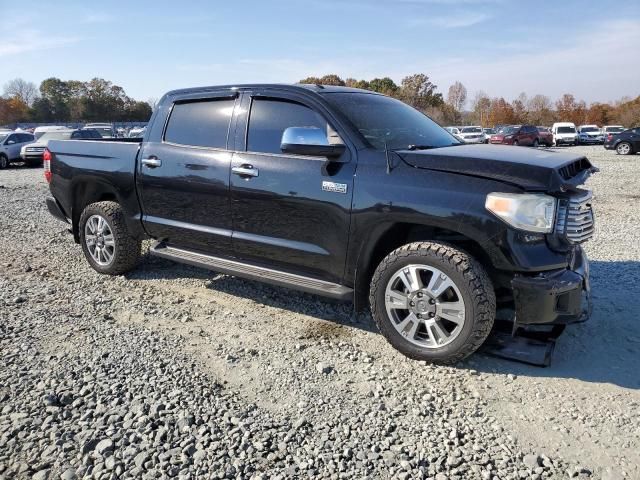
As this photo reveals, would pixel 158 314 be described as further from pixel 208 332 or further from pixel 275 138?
pixel 275 138

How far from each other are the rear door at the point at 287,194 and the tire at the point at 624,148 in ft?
89.4

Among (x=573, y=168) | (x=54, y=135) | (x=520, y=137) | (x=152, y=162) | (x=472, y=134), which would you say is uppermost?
(x=472, y=134)

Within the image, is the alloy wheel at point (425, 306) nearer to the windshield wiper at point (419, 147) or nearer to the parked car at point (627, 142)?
the windshield wiper at point (419, 147)

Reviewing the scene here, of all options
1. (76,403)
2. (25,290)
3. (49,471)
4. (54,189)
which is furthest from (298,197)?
(54,189)

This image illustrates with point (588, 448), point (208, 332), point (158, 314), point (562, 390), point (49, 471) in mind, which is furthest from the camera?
point (158, 314)

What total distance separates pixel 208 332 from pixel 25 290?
7.32 ft

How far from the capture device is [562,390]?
3.17 m

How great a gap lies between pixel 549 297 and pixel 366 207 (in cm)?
132

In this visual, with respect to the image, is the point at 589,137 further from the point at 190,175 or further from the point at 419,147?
the point at 190,175

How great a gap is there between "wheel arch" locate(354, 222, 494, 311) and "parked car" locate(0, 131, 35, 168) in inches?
877

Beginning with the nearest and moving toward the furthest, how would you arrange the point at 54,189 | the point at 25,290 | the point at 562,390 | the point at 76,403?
the point at 76,403, the point at 562,390, the point at 25,290, the point at 54,189

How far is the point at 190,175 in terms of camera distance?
4.50 m

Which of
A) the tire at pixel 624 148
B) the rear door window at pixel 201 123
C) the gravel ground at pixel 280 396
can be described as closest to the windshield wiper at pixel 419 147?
the gravel ground at pixel 280 396

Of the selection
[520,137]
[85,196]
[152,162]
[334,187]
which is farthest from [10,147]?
[520,137]
